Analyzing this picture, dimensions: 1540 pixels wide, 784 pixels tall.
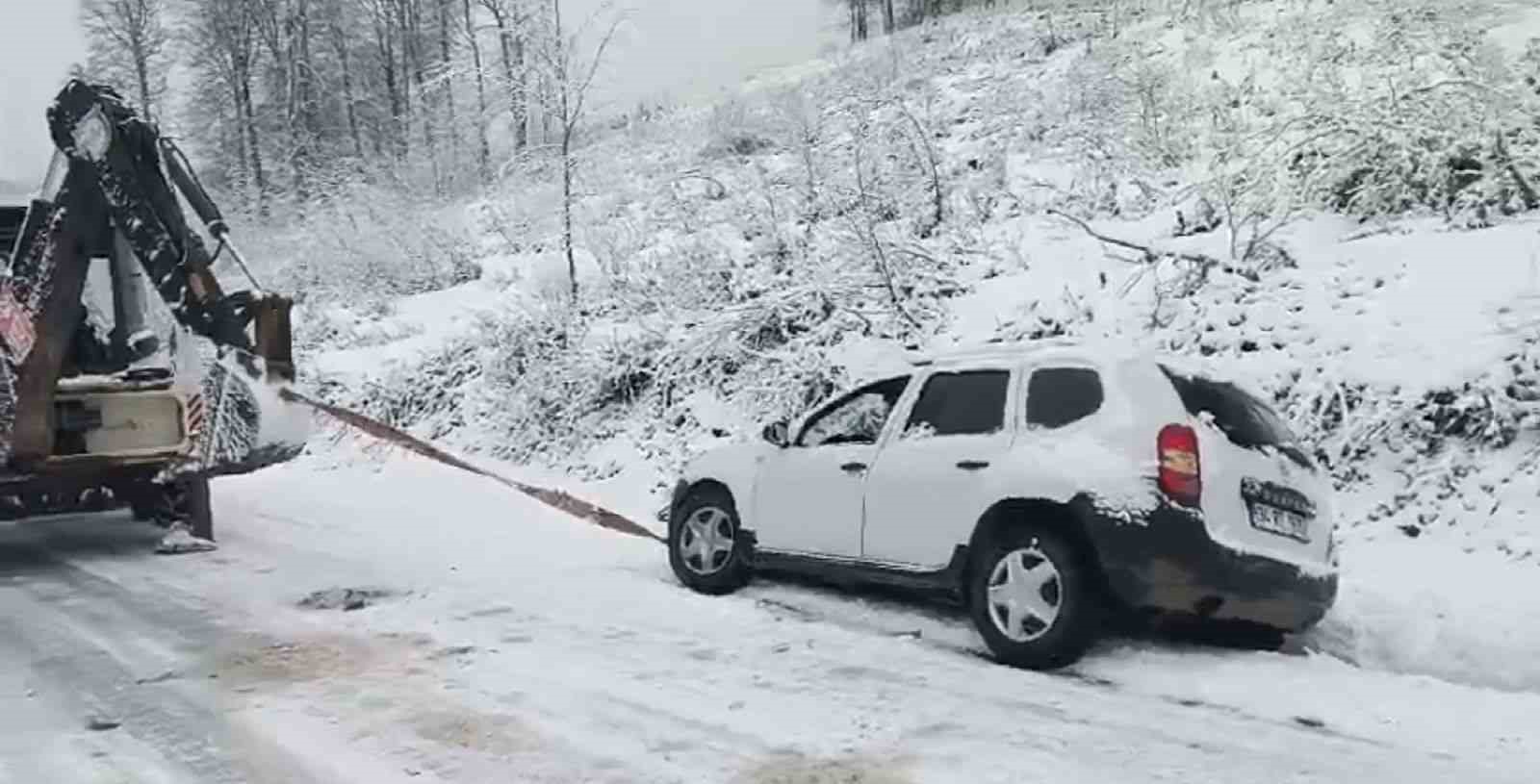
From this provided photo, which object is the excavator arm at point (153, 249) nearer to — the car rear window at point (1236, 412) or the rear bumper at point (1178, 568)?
the rear bumper at point (1178, 568)

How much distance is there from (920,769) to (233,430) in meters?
7.15

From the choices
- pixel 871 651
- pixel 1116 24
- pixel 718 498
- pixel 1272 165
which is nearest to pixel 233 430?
pixel 718 498

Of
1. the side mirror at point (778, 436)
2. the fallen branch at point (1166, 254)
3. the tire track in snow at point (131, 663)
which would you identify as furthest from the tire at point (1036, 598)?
the fallen branch at point (1166, 254)

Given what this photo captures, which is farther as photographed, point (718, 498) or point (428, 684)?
point (718, 498)

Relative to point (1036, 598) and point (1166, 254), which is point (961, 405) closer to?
point (1036, 598)

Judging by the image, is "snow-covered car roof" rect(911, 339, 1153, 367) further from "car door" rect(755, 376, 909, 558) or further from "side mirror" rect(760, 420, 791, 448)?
"side mirror" rect(760, 420, 791, 448)

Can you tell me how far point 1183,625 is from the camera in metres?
6.93

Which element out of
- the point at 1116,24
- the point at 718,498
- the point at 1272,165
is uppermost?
the point at 1116,24

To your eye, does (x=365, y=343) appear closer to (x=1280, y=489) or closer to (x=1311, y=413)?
(x=1311, y=413)

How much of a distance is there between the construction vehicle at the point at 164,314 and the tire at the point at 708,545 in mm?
3538

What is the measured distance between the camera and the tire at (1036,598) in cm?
613

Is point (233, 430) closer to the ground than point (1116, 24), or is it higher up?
closer to the ground

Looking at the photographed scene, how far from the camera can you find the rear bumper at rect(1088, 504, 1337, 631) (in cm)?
593

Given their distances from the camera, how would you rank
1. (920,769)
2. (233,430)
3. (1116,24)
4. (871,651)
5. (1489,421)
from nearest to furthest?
(920,769), (871,651), (1489,421), (233,430), (1116,24)
